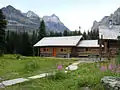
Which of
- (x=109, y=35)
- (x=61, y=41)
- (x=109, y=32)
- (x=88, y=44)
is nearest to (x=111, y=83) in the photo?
(x=109, y=35)

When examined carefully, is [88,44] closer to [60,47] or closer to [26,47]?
[60,47]

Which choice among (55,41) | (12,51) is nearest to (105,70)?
(55,41)

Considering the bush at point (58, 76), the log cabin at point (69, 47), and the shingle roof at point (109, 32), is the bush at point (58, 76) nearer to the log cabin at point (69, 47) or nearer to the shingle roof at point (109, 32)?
the shingle roof at point (109, 32)

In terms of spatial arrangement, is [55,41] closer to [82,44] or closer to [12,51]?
[82,44]

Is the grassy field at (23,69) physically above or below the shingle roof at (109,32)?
below

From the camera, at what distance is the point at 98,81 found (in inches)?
320

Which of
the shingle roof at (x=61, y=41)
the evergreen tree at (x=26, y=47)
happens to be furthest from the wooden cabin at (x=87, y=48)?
the evergreen tree at (x=26, y=47)

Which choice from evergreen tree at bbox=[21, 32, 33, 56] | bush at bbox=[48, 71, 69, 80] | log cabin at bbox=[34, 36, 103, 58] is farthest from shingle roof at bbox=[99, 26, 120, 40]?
evergreen tree at bbox=[21, 32, 33, 56]

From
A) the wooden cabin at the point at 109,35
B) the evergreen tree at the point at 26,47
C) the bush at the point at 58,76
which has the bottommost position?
the evergreen tree at the point at 26,47

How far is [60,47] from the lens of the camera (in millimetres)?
43156

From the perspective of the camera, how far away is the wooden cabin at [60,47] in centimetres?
4215

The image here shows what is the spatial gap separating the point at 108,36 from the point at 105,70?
2195 cm

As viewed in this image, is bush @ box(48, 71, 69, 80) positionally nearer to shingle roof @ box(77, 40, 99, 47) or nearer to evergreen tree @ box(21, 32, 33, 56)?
shingle roof @ box(77, 40, 99, 47)

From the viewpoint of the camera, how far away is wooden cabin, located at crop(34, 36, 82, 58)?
42.1 m
